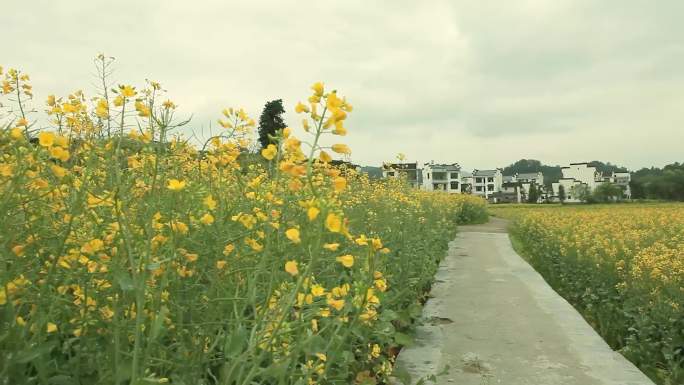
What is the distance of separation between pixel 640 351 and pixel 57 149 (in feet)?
15.6

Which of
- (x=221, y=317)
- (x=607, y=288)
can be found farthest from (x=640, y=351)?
(x=221, y=317)

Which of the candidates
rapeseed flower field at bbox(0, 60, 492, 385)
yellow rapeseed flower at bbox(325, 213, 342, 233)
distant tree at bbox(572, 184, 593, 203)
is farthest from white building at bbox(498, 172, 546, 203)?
yellow rapeseed flower at bbox(325, 213, 342, 233)

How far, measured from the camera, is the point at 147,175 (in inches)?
70.9

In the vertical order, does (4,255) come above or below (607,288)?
above

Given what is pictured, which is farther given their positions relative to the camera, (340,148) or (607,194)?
(607,194)

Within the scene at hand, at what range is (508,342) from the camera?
3.99 m

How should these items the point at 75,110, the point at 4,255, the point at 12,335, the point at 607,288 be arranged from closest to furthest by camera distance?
1. the point at 12,335
2. the point at 4,255
3. the point at 75,110
4. the point at 607,288

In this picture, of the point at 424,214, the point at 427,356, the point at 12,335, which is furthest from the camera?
the point at 424,214

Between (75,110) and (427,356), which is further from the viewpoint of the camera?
(427,356)

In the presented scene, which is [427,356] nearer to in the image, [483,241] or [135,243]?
[135,243]

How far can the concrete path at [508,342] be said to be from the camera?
3.30 m

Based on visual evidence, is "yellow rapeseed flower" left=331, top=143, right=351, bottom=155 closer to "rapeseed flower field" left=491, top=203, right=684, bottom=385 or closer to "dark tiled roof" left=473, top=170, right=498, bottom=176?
"rapeseed flower field" left=491, top=203, right=684, bottom=385

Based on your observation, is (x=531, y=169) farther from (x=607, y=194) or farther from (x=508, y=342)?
(x=508, y=342)

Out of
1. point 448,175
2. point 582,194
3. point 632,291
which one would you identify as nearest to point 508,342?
point 632,291
